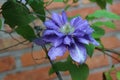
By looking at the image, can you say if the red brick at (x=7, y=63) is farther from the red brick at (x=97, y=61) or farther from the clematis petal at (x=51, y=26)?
the clematis petal at (x=51, y=26)

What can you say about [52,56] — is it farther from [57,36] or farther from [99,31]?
[99,31]

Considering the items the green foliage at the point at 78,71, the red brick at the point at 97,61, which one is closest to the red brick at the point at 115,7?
the red brick at the point at 97,61

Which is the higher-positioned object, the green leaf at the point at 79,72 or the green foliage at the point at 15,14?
the green foliage at the point at 15,14

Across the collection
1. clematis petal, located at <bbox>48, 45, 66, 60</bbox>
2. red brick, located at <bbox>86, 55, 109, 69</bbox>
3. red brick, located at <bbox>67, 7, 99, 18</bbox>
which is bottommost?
red brick, located at <bbox>86, 55, 109, 69</bbox>

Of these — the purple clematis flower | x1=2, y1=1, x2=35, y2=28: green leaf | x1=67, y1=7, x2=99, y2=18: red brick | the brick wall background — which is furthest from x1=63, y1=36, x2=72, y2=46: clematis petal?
x1=67, y1=7, x2=99, y2=18: red brick

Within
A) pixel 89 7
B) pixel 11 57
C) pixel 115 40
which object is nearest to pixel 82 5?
pixel 89 7

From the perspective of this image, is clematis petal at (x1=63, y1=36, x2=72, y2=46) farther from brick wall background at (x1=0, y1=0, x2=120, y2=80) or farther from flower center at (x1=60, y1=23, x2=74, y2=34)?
brick wall background at (x1=0, y1=0, x2=120, y2=80)
